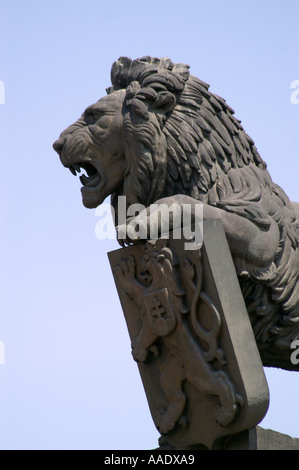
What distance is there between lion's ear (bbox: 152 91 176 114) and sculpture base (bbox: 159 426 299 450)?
7.75ft

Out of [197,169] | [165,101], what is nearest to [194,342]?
[197,169]

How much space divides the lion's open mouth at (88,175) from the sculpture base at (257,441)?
6.62ft

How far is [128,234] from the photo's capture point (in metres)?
8.36

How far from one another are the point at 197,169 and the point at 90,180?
2.90ft

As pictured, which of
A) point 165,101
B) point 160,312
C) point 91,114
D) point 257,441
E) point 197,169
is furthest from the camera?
point 91,114

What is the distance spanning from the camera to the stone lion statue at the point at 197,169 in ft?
27.9

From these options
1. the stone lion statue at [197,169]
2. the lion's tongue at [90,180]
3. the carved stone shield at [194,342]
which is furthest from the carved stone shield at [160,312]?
the lion's tongue at [90,180]

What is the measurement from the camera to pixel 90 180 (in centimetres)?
907

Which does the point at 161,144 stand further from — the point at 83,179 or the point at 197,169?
the point at 83,179

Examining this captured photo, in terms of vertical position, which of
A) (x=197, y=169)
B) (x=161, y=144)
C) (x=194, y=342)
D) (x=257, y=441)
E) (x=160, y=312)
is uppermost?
(x=161, y=144)

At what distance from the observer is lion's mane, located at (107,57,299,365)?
859 cm

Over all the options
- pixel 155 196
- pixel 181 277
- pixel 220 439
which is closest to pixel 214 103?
pixel 155 196
